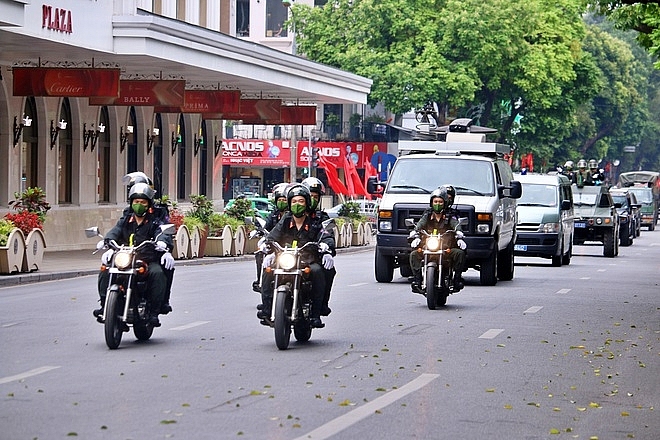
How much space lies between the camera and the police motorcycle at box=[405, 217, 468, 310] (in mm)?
19438

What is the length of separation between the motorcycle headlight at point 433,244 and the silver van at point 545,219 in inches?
494

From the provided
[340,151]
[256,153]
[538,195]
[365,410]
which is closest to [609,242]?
[538,195]

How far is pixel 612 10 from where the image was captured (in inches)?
1174

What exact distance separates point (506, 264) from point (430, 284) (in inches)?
308

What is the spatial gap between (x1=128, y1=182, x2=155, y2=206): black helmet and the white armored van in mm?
10323

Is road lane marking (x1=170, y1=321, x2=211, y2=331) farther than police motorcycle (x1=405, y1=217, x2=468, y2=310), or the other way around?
police motorcycle (x1=405, y1=217, x2=468, y2=310)

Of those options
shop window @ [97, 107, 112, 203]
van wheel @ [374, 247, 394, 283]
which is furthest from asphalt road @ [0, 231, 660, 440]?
shop window @ [97, 107, 112, 203]

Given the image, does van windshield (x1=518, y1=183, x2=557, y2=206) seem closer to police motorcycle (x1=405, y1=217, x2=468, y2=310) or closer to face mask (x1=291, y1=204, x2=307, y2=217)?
police motorcycle (x1=405, y1=217, x2=468, y2=310)

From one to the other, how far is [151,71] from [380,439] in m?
29.7

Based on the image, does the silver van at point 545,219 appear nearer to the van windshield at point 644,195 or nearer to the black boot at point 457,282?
the black boot at point 457,282

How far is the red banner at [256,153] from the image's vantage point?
7744 cm

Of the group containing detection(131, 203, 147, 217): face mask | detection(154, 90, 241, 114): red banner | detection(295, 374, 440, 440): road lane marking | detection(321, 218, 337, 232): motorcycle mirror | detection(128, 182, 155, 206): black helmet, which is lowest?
detection(295, 374, 440, 440): road lane marking

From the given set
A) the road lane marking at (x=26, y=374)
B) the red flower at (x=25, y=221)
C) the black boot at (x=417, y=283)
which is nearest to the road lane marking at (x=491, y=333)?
the black boot at (x=417, y=283)

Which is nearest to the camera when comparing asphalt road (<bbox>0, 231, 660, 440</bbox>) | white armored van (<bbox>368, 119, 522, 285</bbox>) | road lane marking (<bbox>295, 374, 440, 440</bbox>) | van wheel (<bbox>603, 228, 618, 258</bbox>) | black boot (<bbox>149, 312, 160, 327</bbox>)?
road lane marking (<bbox>295, 374, 440, 440</bbox>)
